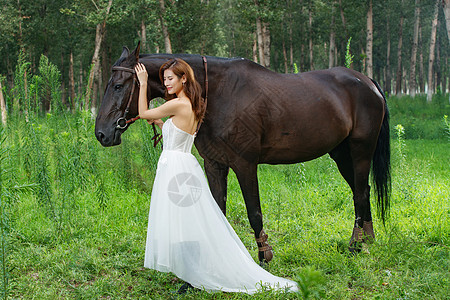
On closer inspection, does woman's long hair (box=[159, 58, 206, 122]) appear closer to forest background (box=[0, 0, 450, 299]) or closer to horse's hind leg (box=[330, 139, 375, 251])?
forest background (box=[0, 0, 450, 299])

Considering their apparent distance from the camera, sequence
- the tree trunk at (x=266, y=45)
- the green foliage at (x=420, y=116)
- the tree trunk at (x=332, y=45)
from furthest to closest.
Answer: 1. the tree trunk at (x=332, y=45)
2. the tree trunk at (x=266, y=45)
3. the green foliage at (x=420, y=116)

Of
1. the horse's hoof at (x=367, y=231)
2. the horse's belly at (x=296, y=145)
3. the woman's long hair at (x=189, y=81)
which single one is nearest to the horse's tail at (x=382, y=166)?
the horse's hoof at (x=367, y=231)

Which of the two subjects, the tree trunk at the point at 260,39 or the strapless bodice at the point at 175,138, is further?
the tree trunk at the point at 260,39

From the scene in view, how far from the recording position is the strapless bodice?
3.28 m

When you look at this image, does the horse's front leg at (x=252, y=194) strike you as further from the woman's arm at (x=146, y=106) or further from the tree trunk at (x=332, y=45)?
the tree trunk at (x=332, y=45)

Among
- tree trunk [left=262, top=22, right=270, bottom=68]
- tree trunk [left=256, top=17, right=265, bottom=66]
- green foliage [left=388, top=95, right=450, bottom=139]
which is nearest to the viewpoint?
green foliage [left=388, top=95, right=450, bottom=139]

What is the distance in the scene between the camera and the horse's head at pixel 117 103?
3395 millimetres

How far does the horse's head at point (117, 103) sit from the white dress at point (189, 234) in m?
0.40

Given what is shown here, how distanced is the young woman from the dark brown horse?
26 cm

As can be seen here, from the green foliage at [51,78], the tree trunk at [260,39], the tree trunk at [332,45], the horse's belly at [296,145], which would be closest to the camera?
the horse's belly at [296,145]

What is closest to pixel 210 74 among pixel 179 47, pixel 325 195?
pixel 325 195

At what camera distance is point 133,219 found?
17.7ft

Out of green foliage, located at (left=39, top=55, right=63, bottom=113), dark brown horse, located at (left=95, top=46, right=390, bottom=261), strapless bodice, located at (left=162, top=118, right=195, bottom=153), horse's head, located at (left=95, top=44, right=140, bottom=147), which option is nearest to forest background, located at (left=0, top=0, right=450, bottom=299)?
green foliage, located at (left=39, top=55, right=63, bottom=113)

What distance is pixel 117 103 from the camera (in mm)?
3404
